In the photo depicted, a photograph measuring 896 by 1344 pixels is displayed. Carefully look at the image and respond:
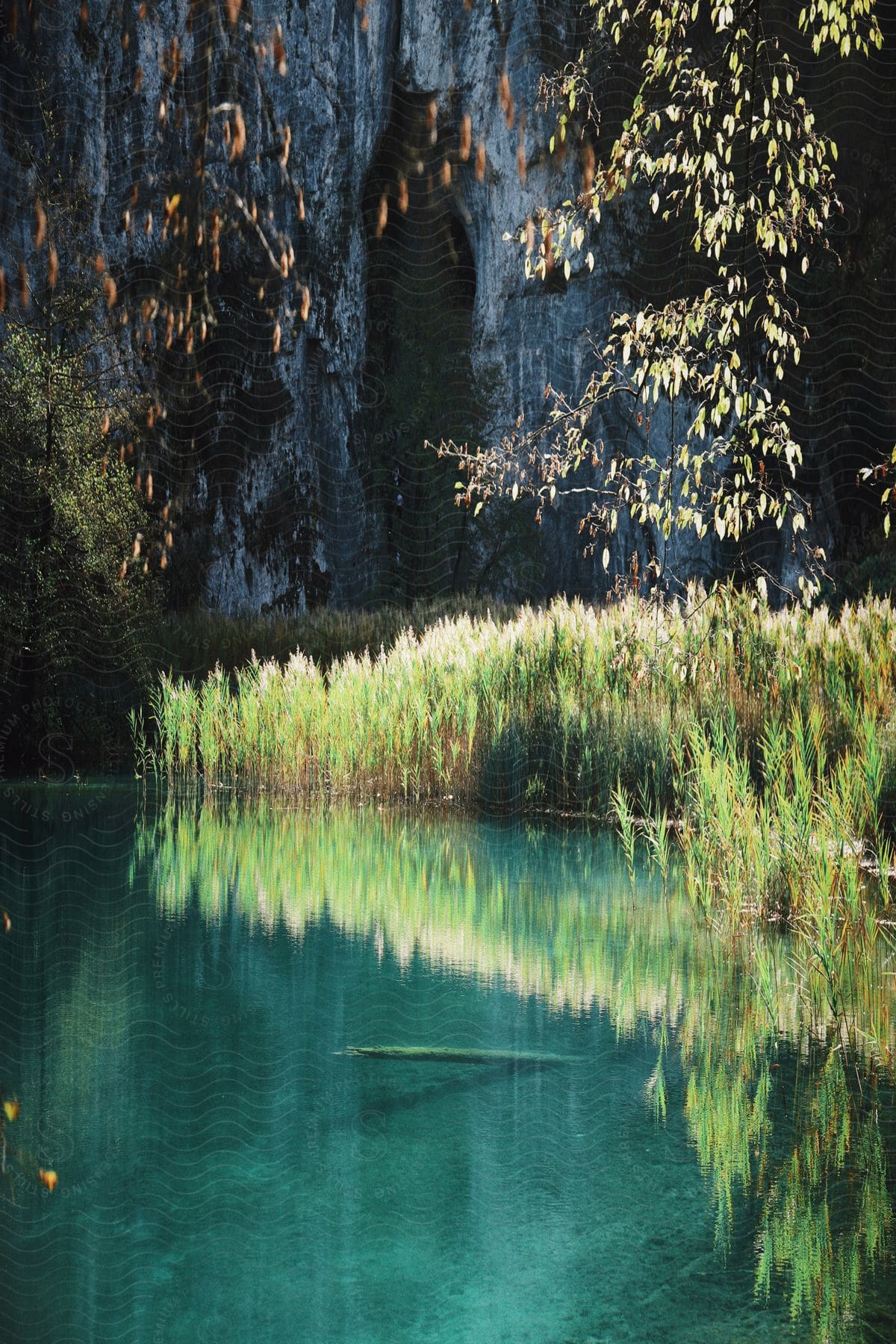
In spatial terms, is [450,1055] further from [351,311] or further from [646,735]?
[351,311]

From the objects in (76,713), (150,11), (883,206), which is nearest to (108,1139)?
(76,713)

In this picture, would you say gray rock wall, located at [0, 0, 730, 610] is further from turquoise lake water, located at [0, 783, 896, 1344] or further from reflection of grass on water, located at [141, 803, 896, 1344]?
turquoise lake water, located at [0, 783, 896, 1344]

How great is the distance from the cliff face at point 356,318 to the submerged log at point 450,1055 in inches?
502

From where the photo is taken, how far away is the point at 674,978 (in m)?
3.13

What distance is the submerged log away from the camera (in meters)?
2.57

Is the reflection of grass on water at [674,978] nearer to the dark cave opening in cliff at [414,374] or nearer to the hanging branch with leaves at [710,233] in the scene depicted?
the hanging branch with leaves at [710,233]

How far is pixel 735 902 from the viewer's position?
3744 millimetres

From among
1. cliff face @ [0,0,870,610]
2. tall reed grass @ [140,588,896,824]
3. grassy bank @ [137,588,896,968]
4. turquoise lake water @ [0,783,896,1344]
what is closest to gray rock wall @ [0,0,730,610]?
cliff face @ [0,0,870,610]

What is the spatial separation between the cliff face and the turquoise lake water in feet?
39.6

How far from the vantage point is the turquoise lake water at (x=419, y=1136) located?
1.67 meters

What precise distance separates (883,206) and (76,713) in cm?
1048

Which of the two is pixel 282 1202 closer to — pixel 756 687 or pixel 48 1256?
pixel 48 1256

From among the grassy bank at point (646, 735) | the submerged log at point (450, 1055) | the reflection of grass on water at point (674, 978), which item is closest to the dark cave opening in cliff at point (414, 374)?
the grassy bank at point (646, 735)

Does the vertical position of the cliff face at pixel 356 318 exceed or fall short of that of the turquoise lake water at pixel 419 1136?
it exceeds it
